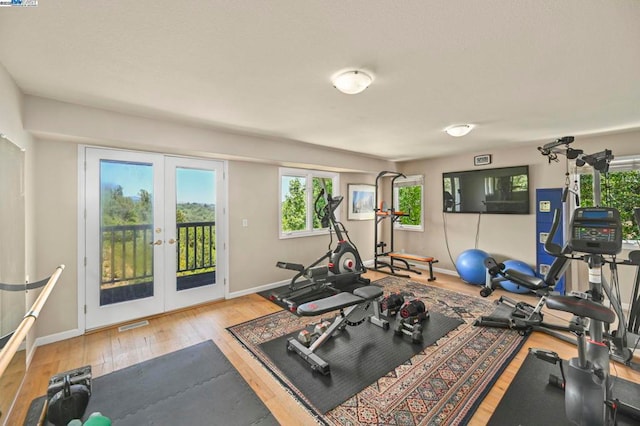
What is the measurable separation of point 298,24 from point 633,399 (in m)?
3.41

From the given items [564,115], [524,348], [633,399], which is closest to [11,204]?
[524,348]

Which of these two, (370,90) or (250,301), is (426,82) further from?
(250,301)

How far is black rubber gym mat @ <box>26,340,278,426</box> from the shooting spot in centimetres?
179

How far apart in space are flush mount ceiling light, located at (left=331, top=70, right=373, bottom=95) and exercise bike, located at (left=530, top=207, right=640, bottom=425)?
178 centimetres

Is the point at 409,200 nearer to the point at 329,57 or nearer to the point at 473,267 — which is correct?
the point at 473,267

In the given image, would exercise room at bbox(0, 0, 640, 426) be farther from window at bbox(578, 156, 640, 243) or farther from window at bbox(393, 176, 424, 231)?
window at bbox(393, 176, 424, 231)

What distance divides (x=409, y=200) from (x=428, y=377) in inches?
173

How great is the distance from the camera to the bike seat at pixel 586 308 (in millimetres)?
1447

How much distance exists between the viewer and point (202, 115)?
288 cm

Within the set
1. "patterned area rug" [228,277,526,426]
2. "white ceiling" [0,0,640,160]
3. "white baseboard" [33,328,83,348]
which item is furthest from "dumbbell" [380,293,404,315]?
"white baseboard" [33,328,83,348]

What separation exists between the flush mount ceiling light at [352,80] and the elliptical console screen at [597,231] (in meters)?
1.78

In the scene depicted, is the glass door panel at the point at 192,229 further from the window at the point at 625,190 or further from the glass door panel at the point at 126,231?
the window at the point at 625,190

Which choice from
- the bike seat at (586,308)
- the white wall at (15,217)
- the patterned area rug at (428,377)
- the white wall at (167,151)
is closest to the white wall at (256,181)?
the white wall at (167,151)

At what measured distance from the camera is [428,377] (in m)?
2.17
